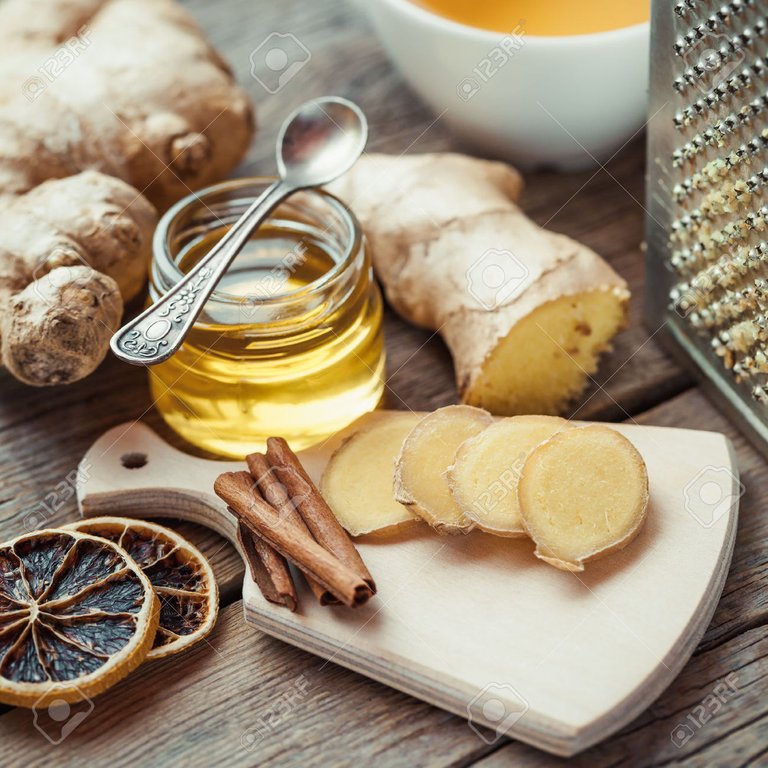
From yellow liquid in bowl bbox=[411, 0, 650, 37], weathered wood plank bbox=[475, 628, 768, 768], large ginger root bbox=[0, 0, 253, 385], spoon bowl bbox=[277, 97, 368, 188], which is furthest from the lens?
yellow liquid in bowl bbox=[411, 0, 650, 37]

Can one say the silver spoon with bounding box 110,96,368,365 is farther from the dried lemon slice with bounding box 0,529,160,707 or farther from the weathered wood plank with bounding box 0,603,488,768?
the weathered wood plank with bounding box 0,603,488,768

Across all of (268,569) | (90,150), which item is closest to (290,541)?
(268,569)

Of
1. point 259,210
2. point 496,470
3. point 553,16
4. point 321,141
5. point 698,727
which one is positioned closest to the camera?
point 698,727

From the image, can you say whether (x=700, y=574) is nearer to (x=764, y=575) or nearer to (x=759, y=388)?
(x=764, y=575)

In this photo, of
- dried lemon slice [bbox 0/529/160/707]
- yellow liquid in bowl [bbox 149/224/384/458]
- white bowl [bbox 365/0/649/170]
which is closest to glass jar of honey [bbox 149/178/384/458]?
yellow liquid in bowl [bbox 149/224/384/458]

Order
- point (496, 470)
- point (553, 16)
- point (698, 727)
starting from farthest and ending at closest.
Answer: point (553, 16) < point (496, 470) < point (698, 727)

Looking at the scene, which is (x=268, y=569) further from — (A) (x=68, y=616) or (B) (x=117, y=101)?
(B) (x=117, y=101)

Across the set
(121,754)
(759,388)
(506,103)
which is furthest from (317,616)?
(506,103)
